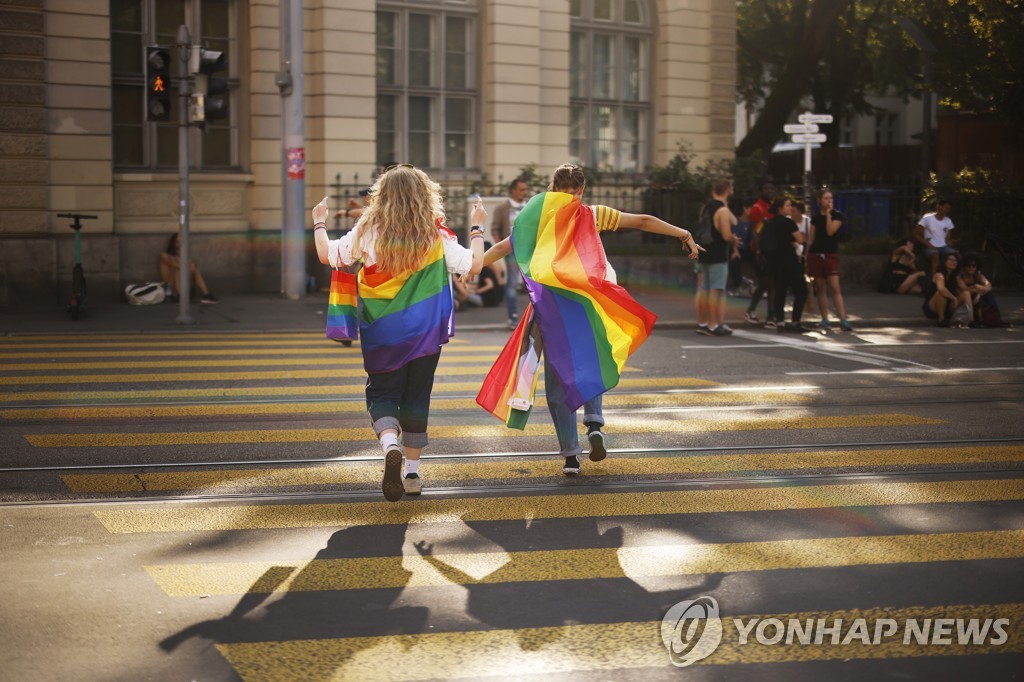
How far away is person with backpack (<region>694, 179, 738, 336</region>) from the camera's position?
16.1 m

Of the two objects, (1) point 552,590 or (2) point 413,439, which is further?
(2) point 413,439

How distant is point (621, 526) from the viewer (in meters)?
6.61

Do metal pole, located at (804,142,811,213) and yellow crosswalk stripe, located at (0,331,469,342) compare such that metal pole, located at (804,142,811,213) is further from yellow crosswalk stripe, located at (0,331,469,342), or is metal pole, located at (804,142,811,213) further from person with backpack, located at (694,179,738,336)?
yellow crosswalk stripe, located at (0,331,469,342)

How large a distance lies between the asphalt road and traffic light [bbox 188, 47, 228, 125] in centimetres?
593

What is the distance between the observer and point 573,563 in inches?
234

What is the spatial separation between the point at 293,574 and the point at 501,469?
2.45 m

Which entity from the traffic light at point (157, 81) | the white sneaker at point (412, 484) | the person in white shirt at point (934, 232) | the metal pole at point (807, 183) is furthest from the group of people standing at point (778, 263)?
the white sneaker at point (412, 484)

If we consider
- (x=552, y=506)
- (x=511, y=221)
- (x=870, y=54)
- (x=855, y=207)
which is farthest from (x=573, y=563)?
(x=870, y=54)

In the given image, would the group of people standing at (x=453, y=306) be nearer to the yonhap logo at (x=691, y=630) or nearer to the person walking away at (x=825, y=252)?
the yonhap logo at (x=691, y=630)

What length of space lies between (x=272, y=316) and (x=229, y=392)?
674cm

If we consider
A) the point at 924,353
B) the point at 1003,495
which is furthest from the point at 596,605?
the point at 924,353

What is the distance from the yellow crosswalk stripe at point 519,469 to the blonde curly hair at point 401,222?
141cm

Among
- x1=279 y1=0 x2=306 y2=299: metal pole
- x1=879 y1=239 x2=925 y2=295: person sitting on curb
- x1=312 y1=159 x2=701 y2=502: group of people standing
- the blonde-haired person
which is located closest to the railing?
x1=879 y1=239 x2=925 y2=295: person sitting on curb

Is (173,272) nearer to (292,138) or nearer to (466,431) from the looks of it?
(292,138)
